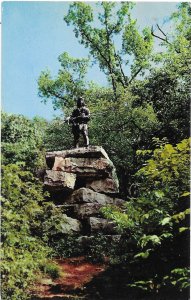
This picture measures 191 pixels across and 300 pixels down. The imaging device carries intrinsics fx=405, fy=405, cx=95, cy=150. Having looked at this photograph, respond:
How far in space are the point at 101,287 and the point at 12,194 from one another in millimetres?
2292

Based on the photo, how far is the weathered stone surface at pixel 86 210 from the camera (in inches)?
374

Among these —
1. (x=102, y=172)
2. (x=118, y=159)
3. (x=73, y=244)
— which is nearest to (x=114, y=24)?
(x=118, y=159)

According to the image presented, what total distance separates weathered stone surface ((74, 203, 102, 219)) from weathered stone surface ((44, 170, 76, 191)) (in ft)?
2.07

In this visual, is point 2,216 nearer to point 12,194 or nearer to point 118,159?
point 12,194

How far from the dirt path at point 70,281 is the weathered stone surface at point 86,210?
132cm

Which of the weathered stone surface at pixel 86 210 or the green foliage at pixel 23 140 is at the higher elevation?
the green foliage at pixel 23 140

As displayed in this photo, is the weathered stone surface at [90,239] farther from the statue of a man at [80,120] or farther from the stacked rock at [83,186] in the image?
the statue of a man at [80,120]

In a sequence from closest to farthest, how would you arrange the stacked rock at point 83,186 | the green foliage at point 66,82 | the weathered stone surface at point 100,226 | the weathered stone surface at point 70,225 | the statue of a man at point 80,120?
the weathered stone surface at point 70,225, the weathered stone surface at point 100,226, the stacked rock at point 83,186, the statue of a man at point 80,120, the green foliage at point 66,82

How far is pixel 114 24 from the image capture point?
1958cm

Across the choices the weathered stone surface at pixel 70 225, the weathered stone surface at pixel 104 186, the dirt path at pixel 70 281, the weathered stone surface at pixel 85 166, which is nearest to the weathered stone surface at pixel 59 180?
the weathered stone surface at pixel 85 166

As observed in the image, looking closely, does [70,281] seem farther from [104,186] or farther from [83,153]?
[83,153]

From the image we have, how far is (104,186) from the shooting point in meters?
10.4

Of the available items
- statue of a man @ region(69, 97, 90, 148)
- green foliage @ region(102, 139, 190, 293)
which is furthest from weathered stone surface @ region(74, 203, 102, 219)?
green foliage @ region(102, 139, 190, 293)

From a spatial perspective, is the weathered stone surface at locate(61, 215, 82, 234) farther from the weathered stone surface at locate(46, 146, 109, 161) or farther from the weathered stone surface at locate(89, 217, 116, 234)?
the weathered stone surface at locate(46, 146, 109, 161)
